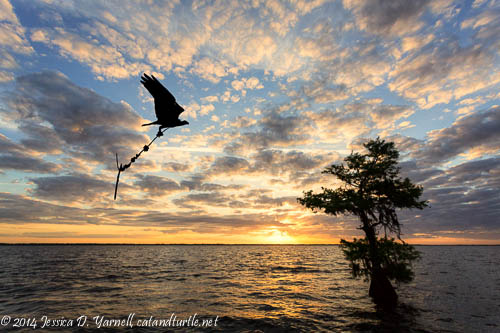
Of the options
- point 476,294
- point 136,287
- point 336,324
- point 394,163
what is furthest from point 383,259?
point 136,287

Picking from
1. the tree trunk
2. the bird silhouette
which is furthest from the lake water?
the bird silhouette

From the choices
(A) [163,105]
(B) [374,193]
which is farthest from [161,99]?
(B) [374,193]

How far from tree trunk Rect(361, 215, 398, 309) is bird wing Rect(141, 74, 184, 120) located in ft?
55.9

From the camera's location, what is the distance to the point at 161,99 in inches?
228

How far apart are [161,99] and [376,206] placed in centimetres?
1766

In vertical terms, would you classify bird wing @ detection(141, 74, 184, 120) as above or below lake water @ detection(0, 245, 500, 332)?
above

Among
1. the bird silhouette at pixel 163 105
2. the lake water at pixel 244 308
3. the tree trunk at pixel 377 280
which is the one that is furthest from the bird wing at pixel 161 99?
the tree trunk at pixel 377 280

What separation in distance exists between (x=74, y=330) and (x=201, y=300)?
9.61 m

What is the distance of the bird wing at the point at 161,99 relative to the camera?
5.65m

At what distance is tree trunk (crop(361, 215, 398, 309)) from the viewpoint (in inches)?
700

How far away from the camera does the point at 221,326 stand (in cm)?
1443

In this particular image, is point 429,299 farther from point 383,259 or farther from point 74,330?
point 74,330

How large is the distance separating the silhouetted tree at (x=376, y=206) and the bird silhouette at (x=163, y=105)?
49.0 ft

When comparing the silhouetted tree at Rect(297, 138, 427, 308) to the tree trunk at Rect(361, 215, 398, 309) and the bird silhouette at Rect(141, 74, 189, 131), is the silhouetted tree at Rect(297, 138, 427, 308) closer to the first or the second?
the tree trunk at Rect(361, 215, 398, 309)
